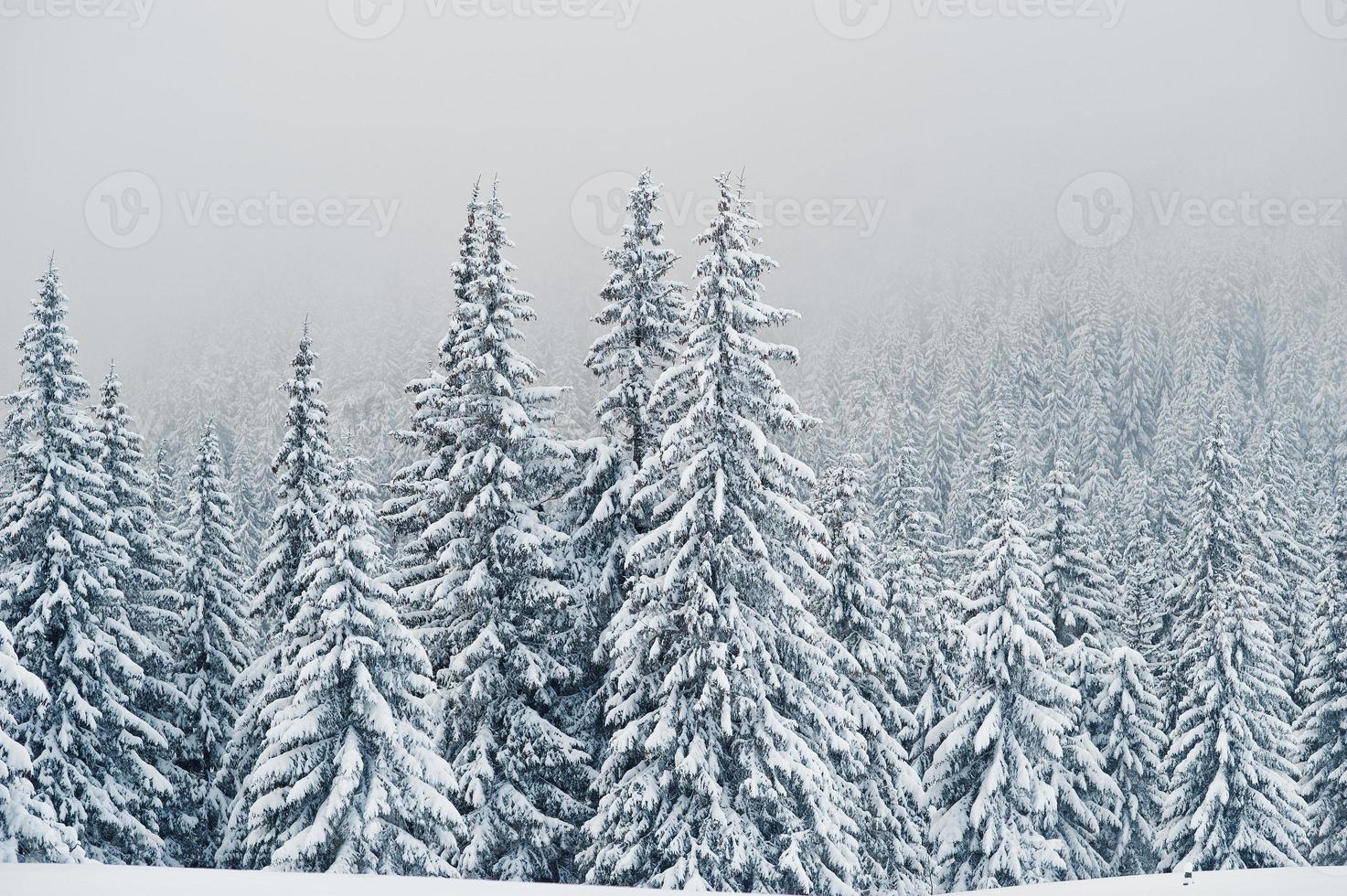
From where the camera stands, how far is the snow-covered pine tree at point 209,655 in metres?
26.5

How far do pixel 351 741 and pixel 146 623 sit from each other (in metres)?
10.4

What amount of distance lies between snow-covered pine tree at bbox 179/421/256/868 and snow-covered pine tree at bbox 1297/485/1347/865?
30.8 meters

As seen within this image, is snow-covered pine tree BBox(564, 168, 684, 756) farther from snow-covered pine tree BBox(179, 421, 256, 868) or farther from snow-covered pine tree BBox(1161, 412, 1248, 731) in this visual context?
snow-covered pine tree BBox(1161, 412, 1248, 731)

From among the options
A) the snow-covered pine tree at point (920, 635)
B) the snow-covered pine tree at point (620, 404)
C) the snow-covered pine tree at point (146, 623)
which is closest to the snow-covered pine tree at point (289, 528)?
the snow-covered pine tree at point (146, 623)

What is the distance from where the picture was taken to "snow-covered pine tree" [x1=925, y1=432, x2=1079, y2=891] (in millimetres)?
24000

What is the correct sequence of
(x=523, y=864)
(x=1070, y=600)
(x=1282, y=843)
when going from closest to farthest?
→ (x=523, y=864), (x=1282, y=843), (x=1070, y=600)

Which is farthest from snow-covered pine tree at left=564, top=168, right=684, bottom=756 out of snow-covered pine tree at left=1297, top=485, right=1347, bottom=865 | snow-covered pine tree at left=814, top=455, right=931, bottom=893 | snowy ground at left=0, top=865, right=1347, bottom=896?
snow-covered pine tree at left=1297, top=485, right=1347, bottom=865

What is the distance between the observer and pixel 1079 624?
31.1 meters

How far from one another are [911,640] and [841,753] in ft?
23.3

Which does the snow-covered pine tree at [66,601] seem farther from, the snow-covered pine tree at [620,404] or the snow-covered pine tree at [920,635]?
the snow-covered pine tree at [920,635]

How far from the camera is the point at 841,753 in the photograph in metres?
20.4

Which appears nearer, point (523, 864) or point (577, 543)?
point (523, 864)

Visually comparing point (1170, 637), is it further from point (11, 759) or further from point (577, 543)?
point (11, 759)

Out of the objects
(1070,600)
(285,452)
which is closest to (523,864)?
(285,452)
